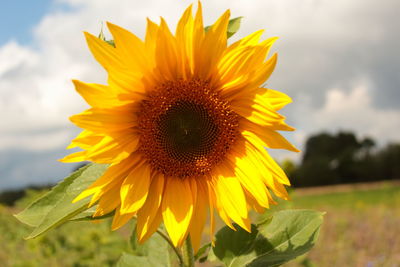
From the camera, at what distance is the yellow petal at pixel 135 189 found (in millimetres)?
1511

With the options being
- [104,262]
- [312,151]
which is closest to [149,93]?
[104,262]

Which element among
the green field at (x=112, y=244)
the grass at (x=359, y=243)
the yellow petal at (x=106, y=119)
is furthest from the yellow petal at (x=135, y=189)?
the grass at (x=359, y=243)

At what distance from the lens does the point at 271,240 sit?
1639 mm

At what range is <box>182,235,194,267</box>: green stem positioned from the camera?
163 centimetres

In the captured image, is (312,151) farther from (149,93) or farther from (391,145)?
(149,93)

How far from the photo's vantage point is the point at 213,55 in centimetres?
155

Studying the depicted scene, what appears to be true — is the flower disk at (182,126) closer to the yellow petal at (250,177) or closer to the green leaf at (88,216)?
the yellow petal at (250,177)

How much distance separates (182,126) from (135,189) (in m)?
0.37

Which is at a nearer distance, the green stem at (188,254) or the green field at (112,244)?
the green stem at (188,254)

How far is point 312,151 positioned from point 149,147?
193 feet

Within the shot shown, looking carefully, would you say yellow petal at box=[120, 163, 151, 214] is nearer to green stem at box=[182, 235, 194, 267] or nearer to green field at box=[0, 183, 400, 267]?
green stem at box=[182, 235, 194, 267]

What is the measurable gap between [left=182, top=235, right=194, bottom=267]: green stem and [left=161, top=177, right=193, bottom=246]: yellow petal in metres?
0.10

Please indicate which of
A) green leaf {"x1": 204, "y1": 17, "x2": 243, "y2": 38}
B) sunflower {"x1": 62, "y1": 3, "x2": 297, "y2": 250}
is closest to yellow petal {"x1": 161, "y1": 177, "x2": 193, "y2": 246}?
sunflower {"x1": 62, "y1": 3, "x2": 297, "y2": 250}

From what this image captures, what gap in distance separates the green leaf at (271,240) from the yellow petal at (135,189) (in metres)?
0.36
